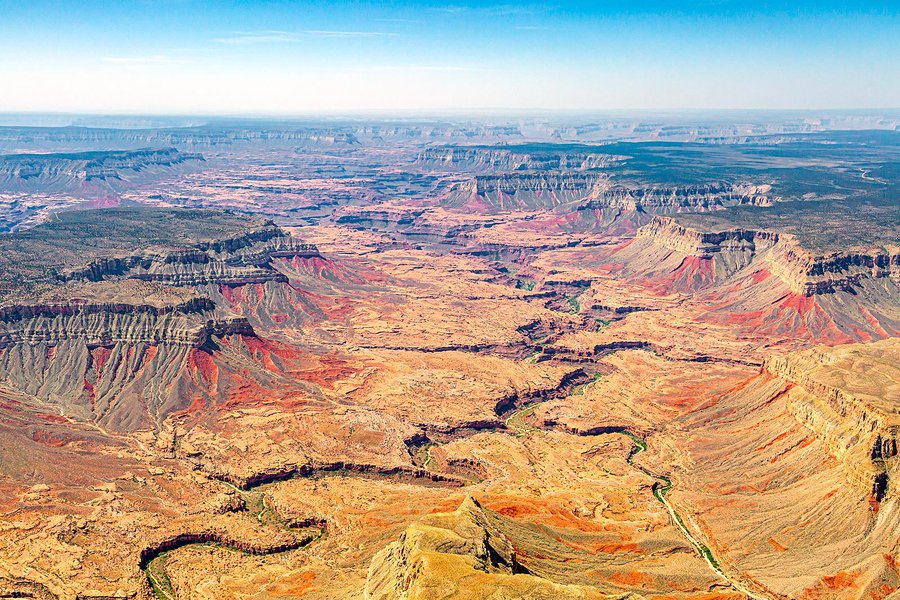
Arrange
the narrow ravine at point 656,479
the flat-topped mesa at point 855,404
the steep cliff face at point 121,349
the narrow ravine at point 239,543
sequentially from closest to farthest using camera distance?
the narrow ravine at point 239,543
the narrow ravine at point 656,479
the flat-topped mesa at point 855,404
the steep cliff face at point 121,349

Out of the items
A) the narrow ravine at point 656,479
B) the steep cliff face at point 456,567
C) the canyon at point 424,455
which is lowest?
the narrow ravine at point 656,479

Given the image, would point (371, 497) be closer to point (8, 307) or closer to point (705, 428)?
point (705, 428)

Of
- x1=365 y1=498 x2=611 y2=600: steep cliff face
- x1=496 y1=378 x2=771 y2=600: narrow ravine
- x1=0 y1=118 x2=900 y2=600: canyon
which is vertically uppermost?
x1=365 y1=498 x2=611 y2=600: steep cliff face

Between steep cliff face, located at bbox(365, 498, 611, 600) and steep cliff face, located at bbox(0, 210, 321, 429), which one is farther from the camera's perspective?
steep cliff face, located at bbox(0, 210, 321, 429)

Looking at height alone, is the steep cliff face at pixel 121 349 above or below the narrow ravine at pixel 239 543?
above

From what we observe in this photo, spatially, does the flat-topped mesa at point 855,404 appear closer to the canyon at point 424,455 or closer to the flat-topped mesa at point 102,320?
the canyon at point 424,455

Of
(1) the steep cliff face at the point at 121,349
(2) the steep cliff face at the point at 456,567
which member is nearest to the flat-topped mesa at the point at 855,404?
(2) the steep cliff face at the point at 456,567

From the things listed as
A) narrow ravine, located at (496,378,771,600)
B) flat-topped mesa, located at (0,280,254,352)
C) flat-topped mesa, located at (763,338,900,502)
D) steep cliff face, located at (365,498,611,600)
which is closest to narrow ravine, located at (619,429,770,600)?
narrow ravine, located at (496,378,771,600)

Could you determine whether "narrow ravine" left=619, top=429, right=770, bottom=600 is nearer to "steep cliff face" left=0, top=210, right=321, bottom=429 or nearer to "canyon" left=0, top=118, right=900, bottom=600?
"canyon" left=0, top=118, right=900, bottom=600
